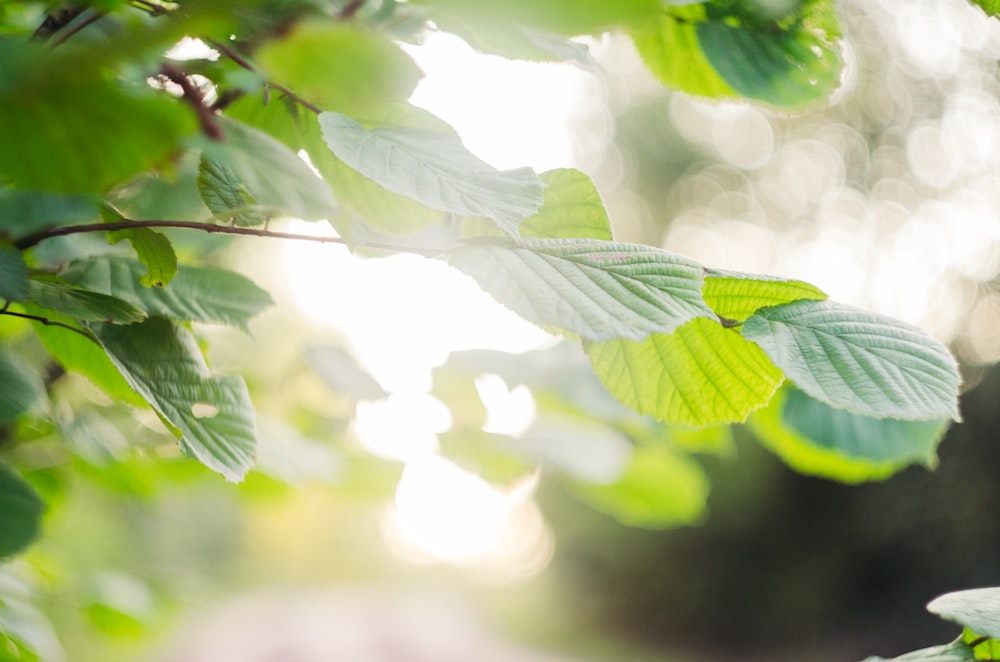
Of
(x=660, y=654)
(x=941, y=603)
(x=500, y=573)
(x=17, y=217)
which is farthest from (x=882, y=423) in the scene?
(x=500, y=573)

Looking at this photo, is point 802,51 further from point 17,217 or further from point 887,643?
point 887,643

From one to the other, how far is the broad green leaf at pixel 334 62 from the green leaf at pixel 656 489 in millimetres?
1006

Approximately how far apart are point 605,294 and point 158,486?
1.18m

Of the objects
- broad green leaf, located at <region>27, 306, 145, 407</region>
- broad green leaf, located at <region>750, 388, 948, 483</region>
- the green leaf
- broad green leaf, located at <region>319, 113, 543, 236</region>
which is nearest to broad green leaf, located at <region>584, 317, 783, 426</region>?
broad green leaf, located at <region>319, 113, 543, 236</region>

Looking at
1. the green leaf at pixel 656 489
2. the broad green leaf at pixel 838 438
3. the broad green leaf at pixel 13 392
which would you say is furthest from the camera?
the green leaf at pixel 656 489

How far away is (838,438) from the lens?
0.87 metres

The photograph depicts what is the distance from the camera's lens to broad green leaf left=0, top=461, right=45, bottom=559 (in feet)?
1.89

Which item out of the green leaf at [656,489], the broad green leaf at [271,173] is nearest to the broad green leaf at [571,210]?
the broad green leaf at [271,173]

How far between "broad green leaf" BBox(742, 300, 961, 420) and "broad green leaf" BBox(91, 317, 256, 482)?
1.16 feet

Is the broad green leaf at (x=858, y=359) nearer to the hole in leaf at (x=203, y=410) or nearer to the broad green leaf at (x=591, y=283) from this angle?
the broad green leaf at (x=591, y=283)

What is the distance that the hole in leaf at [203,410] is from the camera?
49 cm

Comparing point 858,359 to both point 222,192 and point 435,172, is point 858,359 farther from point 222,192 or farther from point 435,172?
point 222,192

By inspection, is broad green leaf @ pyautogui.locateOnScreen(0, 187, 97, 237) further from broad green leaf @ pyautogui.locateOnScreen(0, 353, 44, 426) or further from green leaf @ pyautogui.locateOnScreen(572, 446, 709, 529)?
green leaf @ pyautogui.locateOnScreen(572, 446, 709, 529)

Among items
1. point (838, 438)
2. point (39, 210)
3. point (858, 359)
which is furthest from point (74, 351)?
point (838, 438)
